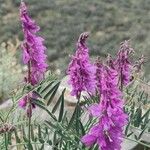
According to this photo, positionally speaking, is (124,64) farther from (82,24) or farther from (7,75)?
(82,24)

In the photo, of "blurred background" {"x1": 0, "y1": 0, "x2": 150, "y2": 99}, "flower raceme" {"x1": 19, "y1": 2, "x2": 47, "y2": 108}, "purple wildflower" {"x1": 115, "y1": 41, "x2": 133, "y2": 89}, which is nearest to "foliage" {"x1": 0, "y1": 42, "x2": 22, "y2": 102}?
"blurred background" {"x1": 0, "y1": 0, "x2": 150, "y2": 99}

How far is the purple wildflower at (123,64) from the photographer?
2.74m

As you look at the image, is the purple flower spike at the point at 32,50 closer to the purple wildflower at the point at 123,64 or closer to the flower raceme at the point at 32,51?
the flower raceme at the point at 32,51

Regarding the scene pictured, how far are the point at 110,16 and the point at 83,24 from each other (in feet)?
2.67

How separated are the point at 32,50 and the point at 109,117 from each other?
0.69 metres

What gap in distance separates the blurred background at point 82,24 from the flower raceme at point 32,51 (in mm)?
7972

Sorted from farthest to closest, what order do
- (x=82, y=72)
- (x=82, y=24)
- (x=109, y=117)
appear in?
(x=82, y=24), (x=82, y=72), (x=109, y=117)

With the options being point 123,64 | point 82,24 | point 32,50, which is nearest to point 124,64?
point 123,64

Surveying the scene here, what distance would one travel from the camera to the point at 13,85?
6.78 m

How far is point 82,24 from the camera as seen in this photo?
13281mm

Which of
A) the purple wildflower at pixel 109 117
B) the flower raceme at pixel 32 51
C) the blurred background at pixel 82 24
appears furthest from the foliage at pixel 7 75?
the purple wildflower at pixel 109 117

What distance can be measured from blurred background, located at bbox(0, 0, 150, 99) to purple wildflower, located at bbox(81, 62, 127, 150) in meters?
8.58

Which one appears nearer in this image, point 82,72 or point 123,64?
point 82,72

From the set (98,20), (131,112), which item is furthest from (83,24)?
(131,112)
